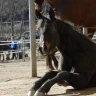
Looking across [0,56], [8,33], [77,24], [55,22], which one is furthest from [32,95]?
[8,33]

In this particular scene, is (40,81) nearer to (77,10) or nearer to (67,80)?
(67,80)

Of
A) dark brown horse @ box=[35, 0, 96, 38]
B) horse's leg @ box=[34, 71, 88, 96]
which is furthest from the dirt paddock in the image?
dark brown horse @ box=[35, 0, 96, 38]

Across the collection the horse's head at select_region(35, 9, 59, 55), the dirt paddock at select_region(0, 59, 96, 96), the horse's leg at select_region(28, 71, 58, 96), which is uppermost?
the horse's head at select_region(35, 9, 59, 55)

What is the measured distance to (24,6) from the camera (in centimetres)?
2261

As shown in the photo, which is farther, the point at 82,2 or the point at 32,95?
the point at 32,95

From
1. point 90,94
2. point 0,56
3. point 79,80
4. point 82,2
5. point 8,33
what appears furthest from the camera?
point 8,33

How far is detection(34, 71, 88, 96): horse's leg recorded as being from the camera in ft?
9.30

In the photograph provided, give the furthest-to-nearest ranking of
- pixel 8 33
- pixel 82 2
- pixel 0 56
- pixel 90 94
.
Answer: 1. pixel 8 33
2. pixel 0 56
3. pixel 90 94
4. pixel 82 2

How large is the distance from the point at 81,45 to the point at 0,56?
10.6 meters

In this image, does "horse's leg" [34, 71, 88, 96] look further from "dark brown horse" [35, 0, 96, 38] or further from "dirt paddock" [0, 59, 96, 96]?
"dark brown horse" [35, 0, 96, 38]

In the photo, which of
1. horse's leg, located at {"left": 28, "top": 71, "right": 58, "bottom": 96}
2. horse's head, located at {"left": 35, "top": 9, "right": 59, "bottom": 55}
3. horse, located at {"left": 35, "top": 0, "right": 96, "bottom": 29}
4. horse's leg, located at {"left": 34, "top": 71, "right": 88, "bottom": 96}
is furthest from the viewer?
horse's leg, located at {"left": 28, "top": 71, "right": 58, "bottom": 96}

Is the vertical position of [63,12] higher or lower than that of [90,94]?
higher

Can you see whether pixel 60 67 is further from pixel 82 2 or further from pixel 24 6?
pixel 24 6

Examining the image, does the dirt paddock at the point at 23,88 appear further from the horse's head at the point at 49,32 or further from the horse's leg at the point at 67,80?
the horse's head at the point at 49,32
